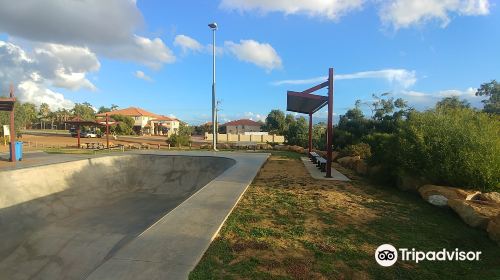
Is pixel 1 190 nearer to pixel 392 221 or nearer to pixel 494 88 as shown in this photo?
pixel 392 221

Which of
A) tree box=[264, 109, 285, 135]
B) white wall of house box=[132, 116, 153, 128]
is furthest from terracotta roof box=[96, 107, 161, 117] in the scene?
tree box=[264, 109, 285, 135]

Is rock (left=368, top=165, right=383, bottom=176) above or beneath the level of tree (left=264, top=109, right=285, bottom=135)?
beneath

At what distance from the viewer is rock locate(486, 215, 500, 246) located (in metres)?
6.07

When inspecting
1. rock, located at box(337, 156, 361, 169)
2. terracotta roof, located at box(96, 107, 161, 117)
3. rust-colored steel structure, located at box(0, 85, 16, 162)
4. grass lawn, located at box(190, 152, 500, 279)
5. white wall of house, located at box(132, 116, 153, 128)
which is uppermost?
terracotta roof, located at box(96, 107, 161, 117)

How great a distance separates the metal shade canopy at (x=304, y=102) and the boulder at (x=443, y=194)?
205 inches

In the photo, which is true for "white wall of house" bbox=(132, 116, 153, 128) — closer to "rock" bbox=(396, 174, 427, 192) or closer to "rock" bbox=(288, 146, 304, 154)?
"rock" bbox=(288, 146, 304, 154)

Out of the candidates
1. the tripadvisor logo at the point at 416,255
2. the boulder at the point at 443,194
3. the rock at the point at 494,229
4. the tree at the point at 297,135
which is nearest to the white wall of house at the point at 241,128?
the tree at the point at 297,135

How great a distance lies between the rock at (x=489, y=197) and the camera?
8129 mm

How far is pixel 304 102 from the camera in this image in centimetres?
1672

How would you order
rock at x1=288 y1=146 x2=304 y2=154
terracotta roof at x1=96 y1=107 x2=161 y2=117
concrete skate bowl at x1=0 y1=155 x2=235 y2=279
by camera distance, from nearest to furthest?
concrete skate bowl at x1=0 y1=155 x2=235 y2=279, rock at x1=288 y1=146 x2=304 y2=154, terracotta roof at x1=96 y1=107 x2=161 y2=117

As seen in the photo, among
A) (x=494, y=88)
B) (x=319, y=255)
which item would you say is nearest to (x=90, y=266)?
(x=319, y=255)

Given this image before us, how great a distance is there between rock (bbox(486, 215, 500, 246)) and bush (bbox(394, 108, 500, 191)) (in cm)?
293

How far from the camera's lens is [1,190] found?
1092 centimetres

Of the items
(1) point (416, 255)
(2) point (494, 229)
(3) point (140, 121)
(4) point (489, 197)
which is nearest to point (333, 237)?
(1) point (416, 255)
